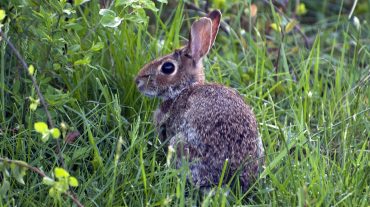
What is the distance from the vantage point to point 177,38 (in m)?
6.35

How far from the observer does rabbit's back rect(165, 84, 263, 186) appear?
502 centimetres

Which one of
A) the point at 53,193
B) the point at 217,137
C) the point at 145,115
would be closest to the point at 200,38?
the point at 145,115

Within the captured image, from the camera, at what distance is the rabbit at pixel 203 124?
5.02m

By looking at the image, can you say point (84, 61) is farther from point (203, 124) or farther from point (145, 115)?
point (203, 124)

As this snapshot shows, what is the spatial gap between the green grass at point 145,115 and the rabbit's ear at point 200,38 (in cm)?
34

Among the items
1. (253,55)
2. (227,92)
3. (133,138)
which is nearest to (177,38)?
(253,55)

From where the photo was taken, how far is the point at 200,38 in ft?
19.4

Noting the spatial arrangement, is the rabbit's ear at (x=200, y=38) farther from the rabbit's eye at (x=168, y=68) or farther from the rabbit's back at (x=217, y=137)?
the rabbit's back at (x=217, y=137)

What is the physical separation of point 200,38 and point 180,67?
244mm

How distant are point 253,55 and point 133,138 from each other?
200 cm

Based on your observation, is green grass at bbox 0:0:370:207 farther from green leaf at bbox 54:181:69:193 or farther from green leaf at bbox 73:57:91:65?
green leaf at bbox 54:181:69:193

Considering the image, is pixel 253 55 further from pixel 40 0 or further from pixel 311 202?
pixel 311 202

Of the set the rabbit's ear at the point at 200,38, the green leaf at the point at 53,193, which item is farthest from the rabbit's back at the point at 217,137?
the green leaf at the point at 53,193

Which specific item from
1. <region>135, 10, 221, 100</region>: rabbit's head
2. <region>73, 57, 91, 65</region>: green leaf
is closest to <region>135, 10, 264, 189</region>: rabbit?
<region>135, 10, 221, 100</region>: rabbit's head
